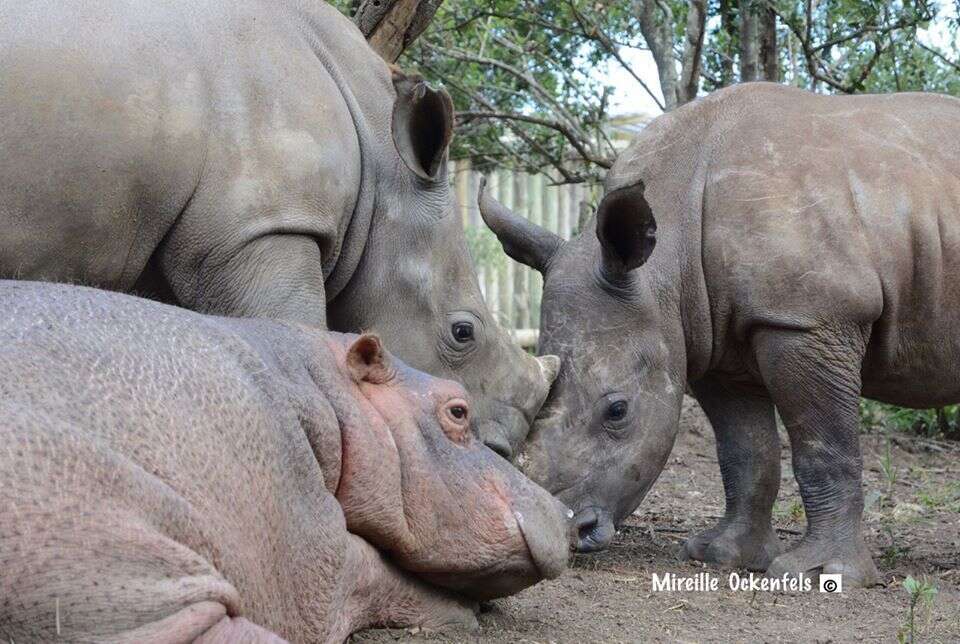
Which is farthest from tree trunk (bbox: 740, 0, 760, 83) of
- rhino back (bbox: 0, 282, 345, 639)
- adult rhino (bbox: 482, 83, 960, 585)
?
rhino back (bbox: 0, 282, 345, 639)

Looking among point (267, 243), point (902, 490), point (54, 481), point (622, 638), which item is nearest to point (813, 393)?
point (622, 638)

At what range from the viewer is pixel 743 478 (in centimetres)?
632

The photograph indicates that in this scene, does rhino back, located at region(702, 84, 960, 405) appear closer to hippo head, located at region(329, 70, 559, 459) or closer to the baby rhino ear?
hippo head, located at region(329, 70, 559, 459)

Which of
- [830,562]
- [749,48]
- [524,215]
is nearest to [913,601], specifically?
[830,562]

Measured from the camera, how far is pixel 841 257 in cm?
562

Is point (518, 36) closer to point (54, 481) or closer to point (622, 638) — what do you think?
point (622, 638)

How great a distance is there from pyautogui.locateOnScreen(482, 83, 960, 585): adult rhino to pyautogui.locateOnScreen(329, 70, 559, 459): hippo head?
0.44 meters

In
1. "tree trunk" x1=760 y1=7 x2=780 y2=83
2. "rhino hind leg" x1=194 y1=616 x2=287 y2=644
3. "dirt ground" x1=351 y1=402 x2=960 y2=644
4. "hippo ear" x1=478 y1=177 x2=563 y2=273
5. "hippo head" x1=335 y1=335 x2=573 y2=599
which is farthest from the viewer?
"tree trunk" x1=760 y1=7 x2=780 y2=83

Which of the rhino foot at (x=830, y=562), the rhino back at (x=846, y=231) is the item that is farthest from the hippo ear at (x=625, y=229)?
the rhino foot at (x=830, y=562)

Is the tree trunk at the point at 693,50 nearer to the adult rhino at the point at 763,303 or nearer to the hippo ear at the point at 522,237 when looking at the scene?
the adult rhino at the point at 763,303

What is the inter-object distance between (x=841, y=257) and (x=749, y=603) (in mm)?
1394

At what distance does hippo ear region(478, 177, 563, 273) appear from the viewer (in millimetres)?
6473

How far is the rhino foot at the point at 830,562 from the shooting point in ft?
18.2

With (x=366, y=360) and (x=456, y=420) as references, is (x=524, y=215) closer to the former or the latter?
(x=456, y=420)
